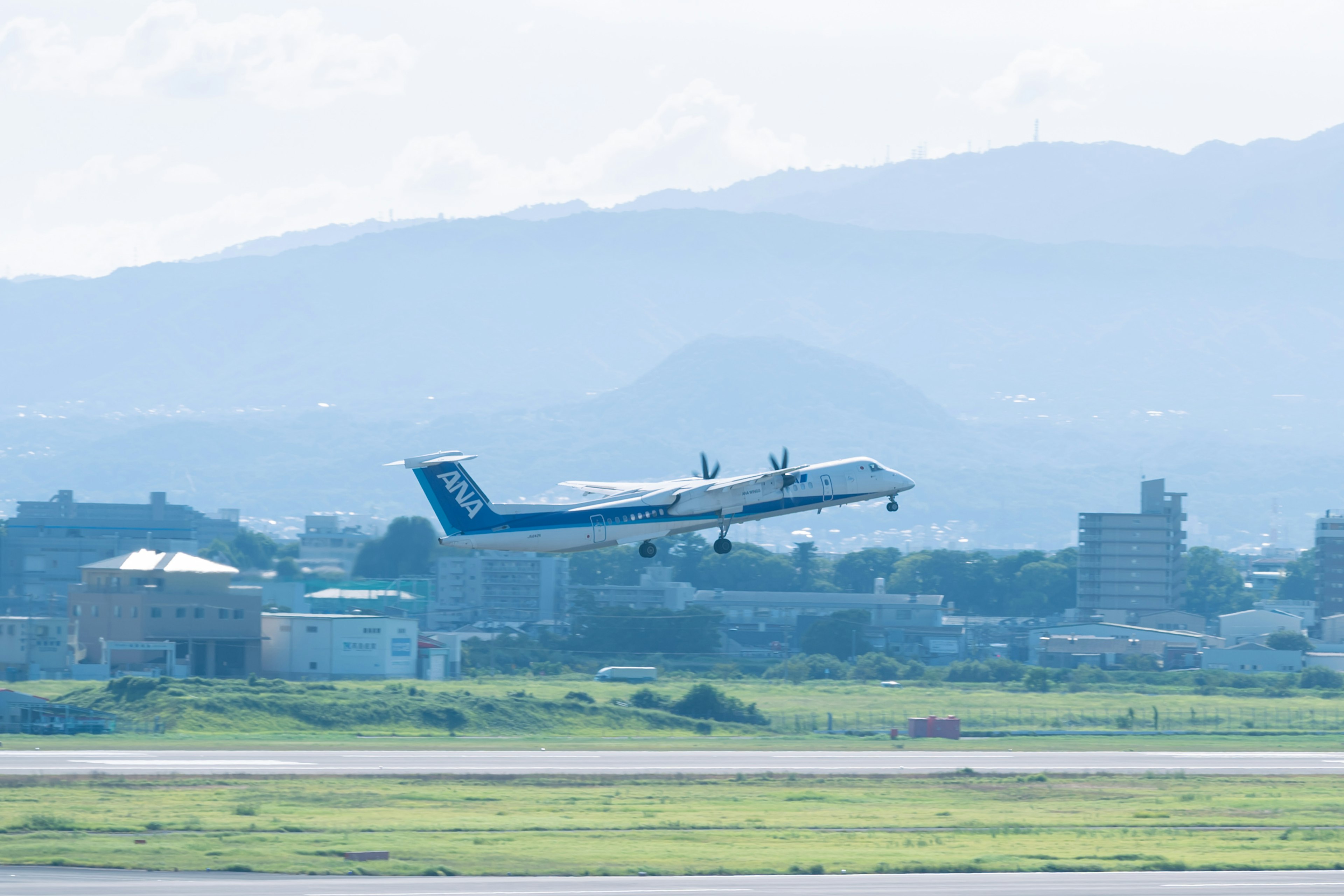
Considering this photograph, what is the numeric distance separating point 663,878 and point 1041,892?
47.0 feet

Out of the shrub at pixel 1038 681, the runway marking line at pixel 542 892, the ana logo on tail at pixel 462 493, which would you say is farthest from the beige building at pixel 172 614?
the runway marking line at pixel 542 892

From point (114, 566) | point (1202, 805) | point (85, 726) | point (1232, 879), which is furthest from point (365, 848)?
point (114, 566)

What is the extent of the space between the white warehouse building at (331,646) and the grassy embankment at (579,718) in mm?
6421

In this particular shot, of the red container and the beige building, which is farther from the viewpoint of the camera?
the beige building

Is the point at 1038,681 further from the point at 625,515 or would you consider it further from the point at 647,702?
the point at 625,515

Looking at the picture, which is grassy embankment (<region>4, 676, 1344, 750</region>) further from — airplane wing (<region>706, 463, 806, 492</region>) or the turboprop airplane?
airplane wing (<region>706, 463, 806, 492</region>)

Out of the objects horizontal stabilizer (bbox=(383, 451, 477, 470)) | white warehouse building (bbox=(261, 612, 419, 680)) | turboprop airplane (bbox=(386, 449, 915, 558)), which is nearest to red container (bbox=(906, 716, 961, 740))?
turboprop airplane (bbox=(386, 449, 915, 558))

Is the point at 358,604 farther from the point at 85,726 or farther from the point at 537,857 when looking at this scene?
the point at 537,857

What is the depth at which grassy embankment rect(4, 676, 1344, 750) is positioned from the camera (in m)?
128

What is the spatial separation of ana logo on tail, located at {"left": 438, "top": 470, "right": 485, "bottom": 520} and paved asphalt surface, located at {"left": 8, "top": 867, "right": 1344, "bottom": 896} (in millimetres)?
20331

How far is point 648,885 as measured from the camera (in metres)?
65.4

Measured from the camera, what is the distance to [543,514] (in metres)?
81.8

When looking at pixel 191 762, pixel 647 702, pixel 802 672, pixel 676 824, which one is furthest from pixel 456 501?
pixel 802 672

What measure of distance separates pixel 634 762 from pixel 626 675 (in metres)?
67.4
